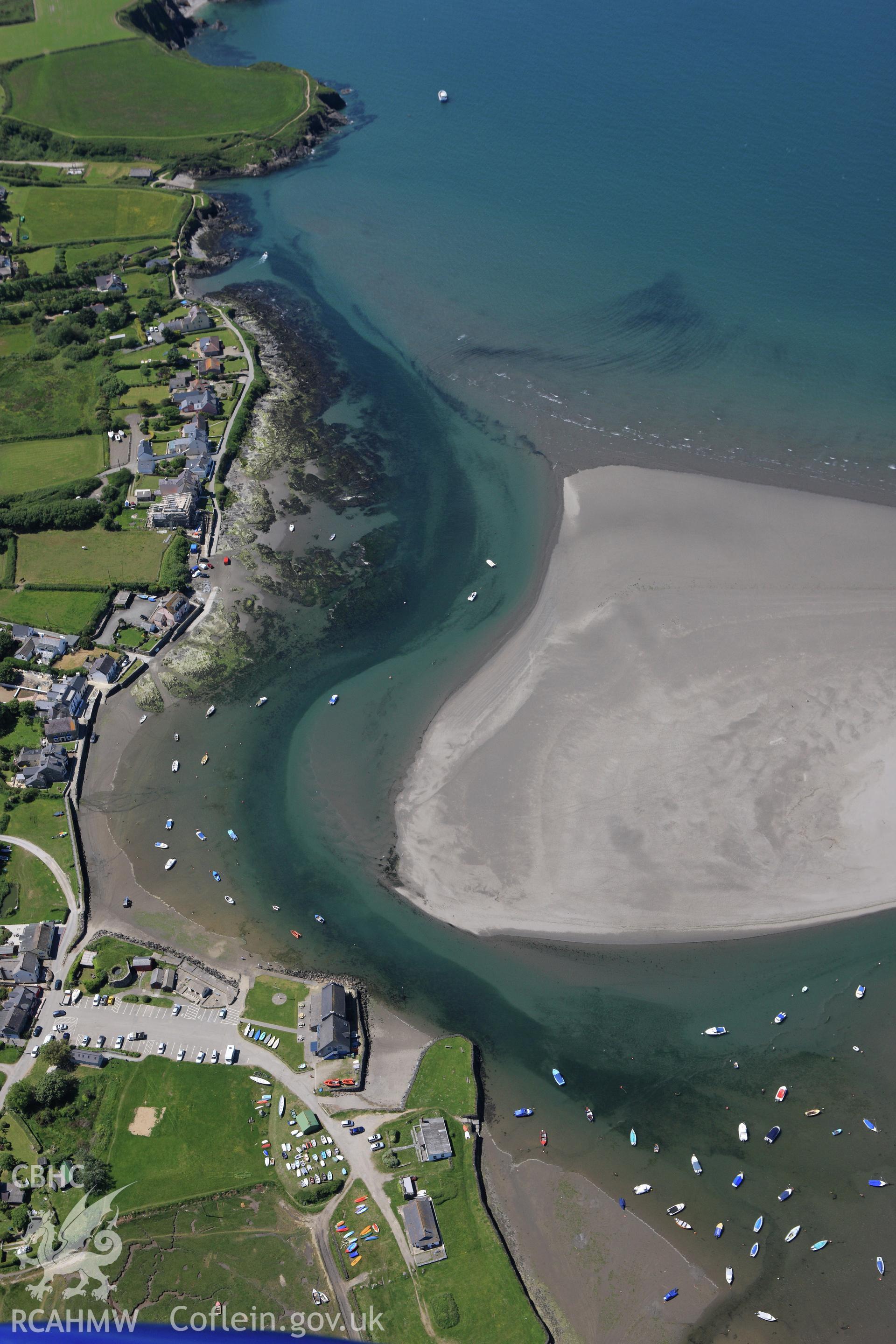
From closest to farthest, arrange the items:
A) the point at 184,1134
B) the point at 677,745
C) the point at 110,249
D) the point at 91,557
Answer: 1. the point at 184,1134
2. the point at 677,745
3. the point at 91,557
4. the point at 110,249

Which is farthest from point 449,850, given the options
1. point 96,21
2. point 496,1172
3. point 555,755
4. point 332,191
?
point 96,21

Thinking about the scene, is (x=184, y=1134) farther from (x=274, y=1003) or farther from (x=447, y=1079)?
(x=447, y=1079)

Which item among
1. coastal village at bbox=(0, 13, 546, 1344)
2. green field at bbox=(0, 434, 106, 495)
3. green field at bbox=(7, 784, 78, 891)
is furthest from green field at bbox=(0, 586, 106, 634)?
green field at bbox=(7, 784, 78, 891)

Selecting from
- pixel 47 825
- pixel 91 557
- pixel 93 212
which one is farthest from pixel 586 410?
pixel 93 212

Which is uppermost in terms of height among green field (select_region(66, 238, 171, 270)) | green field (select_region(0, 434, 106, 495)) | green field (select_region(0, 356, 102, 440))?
green field (select_region(66, 238, 171, 270))

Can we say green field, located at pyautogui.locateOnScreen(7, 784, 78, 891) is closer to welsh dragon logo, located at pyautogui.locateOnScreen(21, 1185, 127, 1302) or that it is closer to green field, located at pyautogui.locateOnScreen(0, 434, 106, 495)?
welsh dragon logo, located at pyautogui.locateOnScreen(21, 1185, 127, 1302)

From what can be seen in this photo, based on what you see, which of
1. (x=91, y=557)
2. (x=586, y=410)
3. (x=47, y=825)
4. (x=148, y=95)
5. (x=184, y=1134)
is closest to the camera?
(x=184, y=1134)
